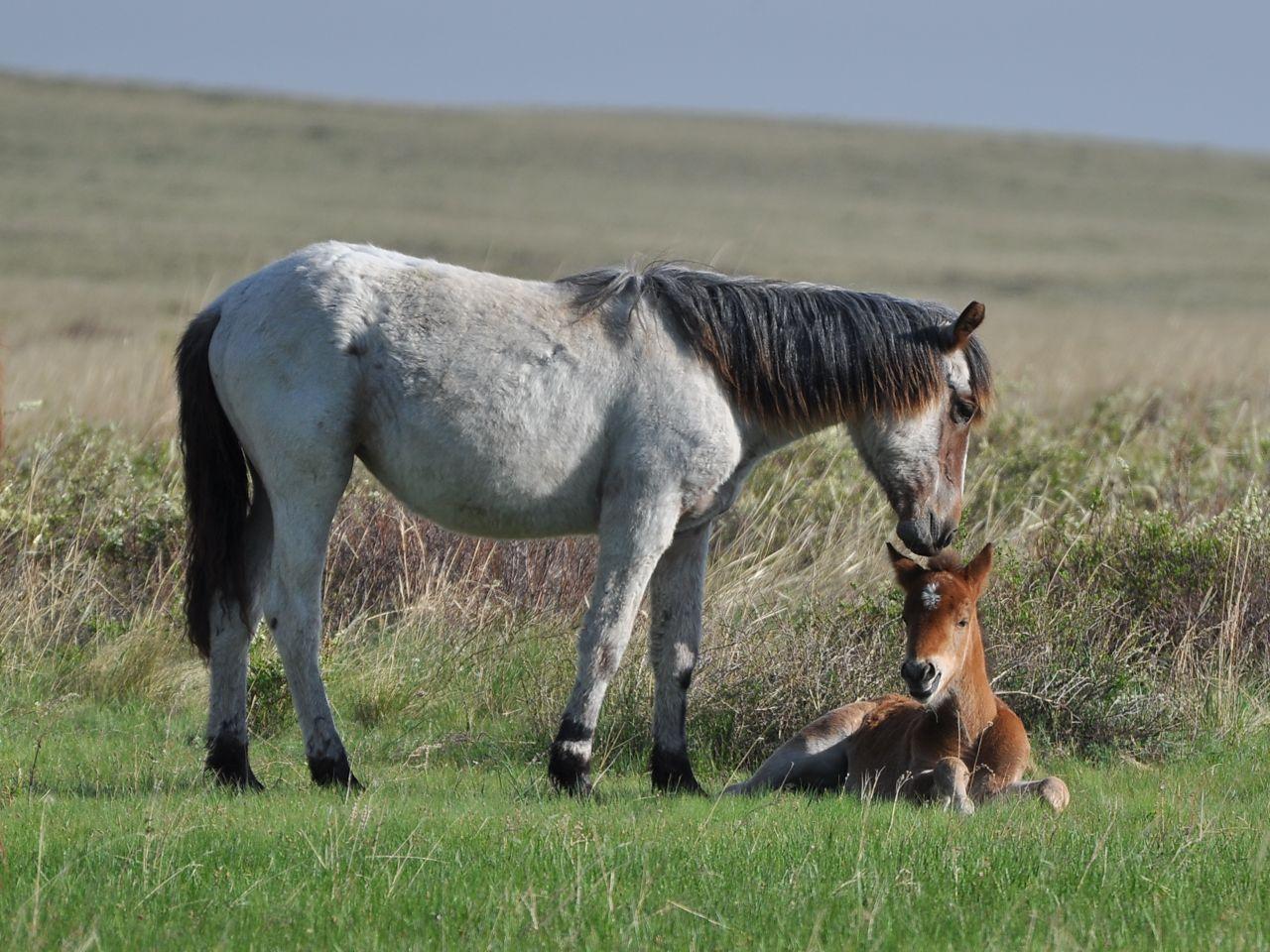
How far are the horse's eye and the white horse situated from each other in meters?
0.02

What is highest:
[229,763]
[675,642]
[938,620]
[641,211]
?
[641,211]

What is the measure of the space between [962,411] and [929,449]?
0.91 feet

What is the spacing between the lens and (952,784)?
635 centimetres

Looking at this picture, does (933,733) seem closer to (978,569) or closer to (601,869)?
(978,569)

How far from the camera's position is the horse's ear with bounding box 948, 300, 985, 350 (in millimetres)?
6723

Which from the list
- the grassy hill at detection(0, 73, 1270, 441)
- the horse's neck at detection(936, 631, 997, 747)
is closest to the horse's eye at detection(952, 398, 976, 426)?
the horse's neck at detection(936, 631, 997, 747)

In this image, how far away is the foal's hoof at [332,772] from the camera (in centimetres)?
651

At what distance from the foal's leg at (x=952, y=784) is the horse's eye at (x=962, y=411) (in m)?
1.57

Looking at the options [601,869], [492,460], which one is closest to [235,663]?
[492,460]

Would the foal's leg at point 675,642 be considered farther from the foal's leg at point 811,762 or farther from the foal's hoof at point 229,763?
the foal's hoof at point 229,763

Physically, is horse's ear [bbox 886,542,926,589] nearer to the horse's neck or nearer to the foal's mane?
the horse's neck

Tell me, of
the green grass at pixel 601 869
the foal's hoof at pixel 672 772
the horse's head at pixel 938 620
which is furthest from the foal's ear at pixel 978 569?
the foal's hoof at pixel 672 772

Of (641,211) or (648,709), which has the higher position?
(641,211)

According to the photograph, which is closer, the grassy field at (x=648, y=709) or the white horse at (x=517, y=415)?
the grassy field at (x=648, y=709)
